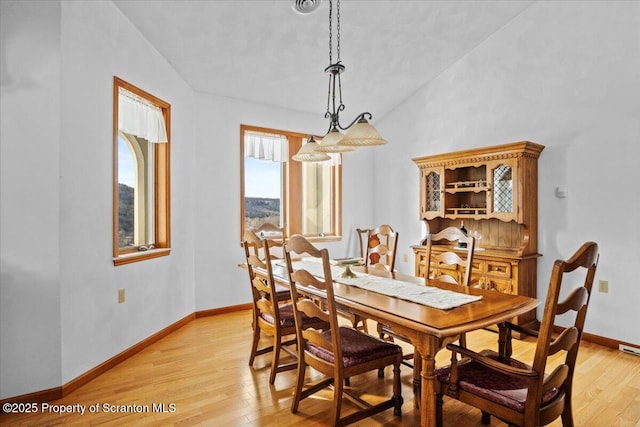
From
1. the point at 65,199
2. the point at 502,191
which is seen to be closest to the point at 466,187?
the point at 502,191

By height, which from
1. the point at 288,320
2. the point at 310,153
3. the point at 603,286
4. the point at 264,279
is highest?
the point at 310,153

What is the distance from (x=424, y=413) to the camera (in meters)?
1.63

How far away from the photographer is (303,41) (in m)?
3.69

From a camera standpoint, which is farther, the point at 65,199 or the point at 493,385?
the point at 65,199

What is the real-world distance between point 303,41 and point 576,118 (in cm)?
272

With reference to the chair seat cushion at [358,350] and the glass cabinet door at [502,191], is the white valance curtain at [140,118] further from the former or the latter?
the glass cabinet door at [502,191]

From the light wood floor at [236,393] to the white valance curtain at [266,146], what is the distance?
2.33m

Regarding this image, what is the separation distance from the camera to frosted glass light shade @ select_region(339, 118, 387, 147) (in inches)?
91.2

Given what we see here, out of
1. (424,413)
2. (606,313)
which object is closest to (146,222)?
(424,413)

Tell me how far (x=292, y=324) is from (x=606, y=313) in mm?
2871

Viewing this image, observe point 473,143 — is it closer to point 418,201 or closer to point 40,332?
point 418,201

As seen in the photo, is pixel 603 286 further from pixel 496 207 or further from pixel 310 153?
pixel 310 153

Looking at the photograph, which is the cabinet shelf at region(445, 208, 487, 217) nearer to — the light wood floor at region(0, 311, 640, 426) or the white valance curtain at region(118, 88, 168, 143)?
the light wood floor at region(0, 311, 640, 426)

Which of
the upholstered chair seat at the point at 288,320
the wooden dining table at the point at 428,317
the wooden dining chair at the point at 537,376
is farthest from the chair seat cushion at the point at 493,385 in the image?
the upholstered chair seat at the point at 288,320
